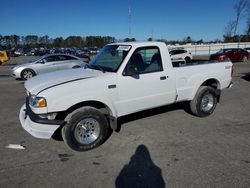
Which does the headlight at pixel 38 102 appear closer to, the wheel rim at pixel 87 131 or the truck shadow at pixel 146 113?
the wheel rim at pixel 87 131

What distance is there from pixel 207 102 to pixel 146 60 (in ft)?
7.78

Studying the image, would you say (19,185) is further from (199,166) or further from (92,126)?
(199,166)

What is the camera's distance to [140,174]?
3.59 m

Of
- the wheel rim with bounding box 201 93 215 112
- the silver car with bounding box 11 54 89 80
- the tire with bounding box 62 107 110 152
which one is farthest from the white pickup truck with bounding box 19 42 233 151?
the silver car with bounding box 11 54 89 80

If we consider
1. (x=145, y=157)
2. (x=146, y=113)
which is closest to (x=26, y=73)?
(x=146, y=113)

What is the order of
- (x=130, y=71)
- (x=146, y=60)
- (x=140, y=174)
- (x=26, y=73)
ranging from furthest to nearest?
(x=26, y=73), (x=146, y=60), (x=130, y=71), (x=140, y=174)

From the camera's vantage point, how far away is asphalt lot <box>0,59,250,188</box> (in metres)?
3.44

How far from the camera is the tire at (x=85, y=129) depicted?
4.15 m

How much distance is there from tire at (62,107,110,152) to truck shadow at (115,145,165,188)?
2.64ft

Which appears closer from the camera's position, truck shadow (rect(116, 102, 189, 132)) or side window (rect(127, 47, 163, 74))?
side window (rect(127, 47, 163, 74))

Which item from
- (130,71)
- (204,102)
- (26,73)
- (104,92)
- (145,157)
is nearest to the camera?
(145,157)

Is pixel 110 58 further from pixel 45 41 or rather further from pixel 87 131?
pixel 45 41

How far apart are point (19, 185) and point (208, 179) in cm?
269

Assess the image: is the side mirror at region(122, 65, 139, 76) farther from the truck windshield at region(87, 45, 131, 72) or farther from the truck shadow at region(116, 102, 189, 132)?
the truck shadow at region(116, 102, 189, 132)
